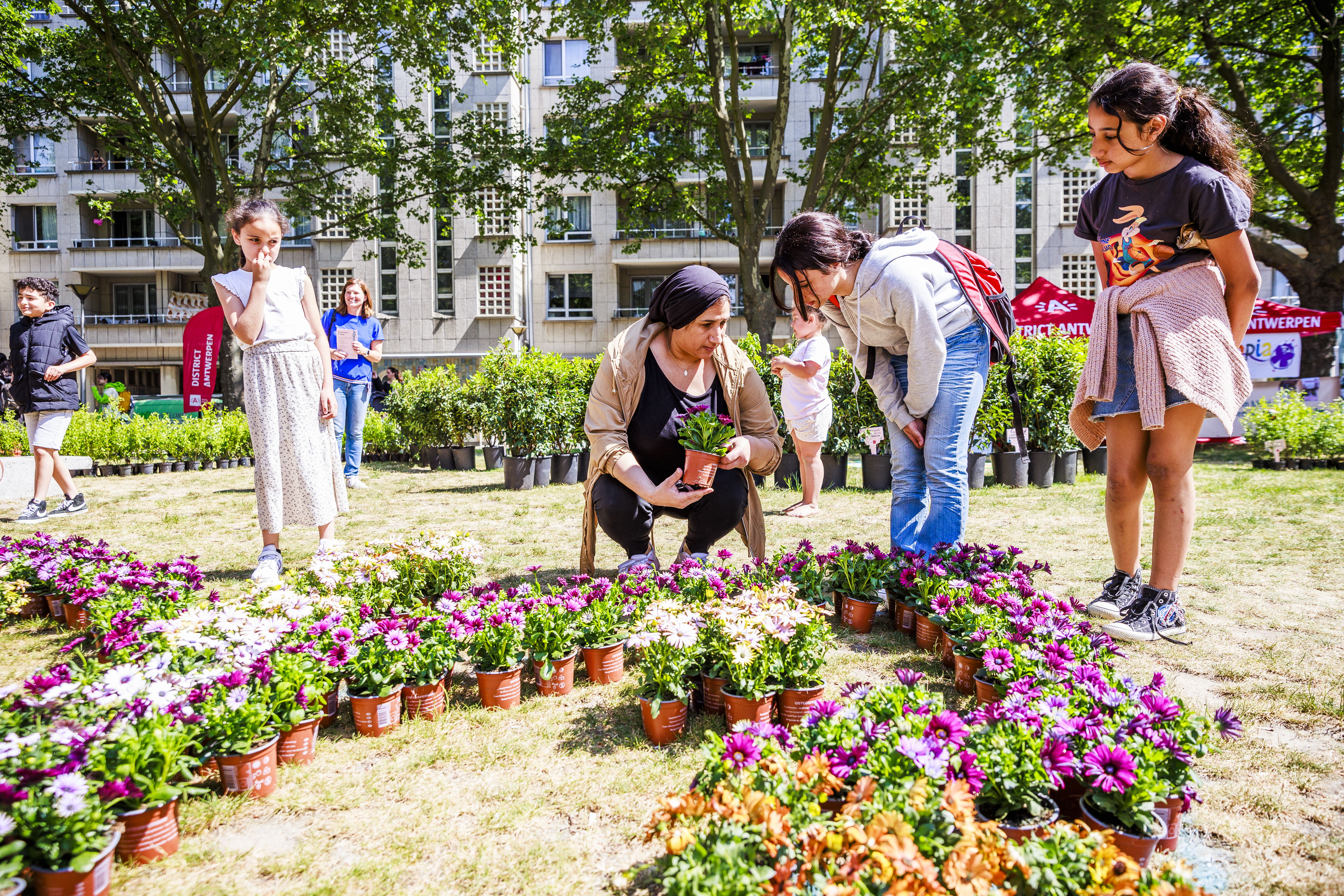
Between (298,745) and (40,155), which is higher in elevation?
(40,155)

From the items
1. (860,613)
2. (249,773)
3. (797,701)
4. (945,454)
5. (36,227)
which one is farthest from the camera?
(36,227)

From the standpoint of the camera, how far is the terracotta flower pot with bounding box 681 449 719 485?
333 centimetres

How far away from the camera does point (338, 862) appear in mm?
1673

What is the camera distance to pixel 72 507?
6.66 meters

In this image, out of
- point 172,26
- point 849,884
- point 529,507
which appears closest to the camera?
point 849,884

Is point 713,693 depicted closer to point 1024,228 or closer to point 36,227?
point 1024,228

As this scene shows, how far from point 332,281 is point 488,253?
259 inches

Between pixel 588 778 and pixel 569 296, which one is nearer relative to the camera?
pixel 588 778

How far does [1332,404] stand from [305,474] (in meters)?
13.5

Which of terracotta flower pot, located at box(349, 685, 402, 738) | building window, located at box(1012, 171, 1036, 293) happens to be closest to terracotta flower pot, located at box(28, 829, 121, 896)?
terracotta flower pot, located at box(349, 685, 402, 738)

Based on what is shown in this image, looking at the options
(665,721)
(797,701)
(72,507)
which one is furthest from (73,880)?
(72,507)

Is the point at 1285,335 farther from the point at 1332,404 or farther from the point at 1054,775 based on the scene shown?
the point at 1054,775

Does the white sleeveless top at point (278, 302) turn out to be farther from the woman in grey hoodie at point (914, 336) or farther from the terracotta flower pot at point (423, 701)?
the woman in grey hoodie at point (914, 336)

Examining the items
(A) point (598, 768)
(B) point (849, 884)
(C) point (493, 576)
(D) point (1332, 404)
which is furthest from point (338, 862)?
(D) point (1332, 404)
